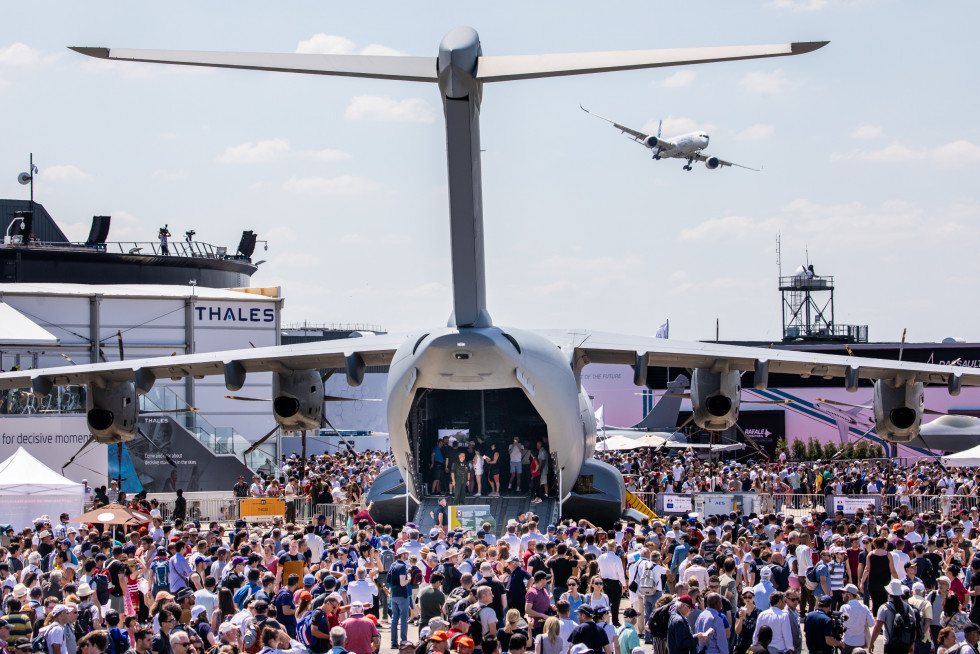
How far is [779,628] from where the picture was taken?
8484mm

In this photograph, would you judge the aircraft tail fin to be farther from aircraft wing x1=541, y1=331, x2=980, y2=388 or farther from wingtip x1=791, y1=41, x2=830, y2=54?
wingtip x1=791, y1=41, x2=830, y2=54

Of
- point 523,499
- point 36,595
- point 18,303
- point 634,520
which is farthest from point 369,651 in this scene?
point 18,303

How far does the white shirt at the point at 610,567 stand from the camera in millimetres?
11219

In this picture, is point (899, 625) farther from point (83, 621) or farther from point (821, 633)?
point (83, 621)

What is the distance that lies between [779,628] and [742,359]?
322 inches

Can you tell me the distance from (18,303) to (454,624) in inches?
1226

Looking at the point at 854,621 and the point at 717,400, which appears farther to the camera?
the point at 717,400

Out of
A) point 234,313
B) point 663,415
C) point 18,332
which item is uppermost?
point 234,313

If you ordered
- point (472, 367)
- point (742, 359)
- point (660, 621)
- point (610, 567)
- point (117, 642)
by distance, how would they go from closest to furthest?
point (117, 642), point (660, 621), point (610, 567), point (472, 367), point (742, 359)

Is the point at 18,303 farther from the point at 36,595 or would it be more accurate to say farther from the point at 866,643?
the point at 866,643

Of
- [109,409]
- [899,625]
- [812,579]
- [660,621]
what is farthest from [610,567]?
[109,409]

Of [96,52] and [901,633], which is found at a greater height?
[96,52]

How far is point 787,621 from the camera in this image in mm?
8484

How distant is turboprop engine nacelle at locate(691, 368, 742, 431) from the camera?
56.4ft
